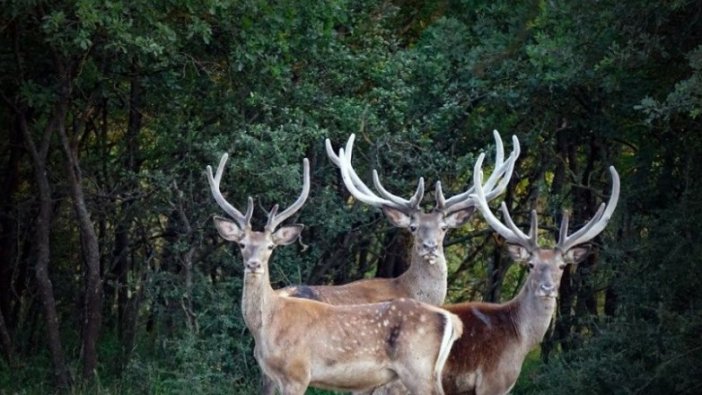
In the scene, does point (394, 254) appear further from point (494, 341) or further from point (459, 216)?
point (494, 341)

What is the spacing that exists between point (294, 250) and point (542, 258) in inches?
133

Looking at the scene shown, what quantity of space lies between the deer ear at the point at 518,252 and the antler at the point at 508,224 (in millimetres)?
30

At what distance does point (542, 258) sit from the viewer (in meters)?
11.4

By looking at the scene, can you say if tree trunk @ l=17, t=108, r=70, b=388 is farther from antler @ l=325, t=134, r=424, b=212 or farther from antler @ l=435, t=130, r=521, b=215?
antler @ l=435, t=130, r=521, b=215

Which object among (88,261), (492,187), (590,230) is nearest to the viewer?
(590,230)

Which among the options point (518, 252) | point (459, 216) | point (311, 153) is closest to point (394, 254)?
point (311, 153)

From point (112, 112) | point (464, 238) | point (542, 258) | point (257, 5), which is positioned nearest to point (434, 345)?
point (542, 258)

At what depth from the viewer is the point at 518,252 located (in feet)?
38.0

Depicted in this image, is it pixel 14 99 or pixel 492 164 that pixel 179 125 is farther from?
pixel 492 164

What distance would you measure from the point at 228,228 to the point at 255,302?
78 centimetres

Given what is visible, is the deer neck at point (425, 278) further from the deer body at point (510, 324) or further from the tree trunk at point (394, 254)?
the tree trunk at point (394, 254)

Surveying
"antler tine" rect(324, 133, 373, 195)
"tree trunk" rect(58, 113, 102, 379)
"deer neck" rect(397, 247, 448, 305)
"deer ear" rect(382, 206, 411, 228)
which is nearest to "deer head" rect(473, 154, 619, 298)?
"deer neck" rect(397, 247, 448, 305)

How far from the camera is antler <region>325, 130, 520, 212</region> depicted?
41.4ft

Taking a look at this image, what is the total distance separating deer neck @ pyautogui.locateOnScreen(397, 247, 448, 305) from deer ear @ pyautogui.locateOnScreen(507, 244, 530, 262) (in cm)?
108
